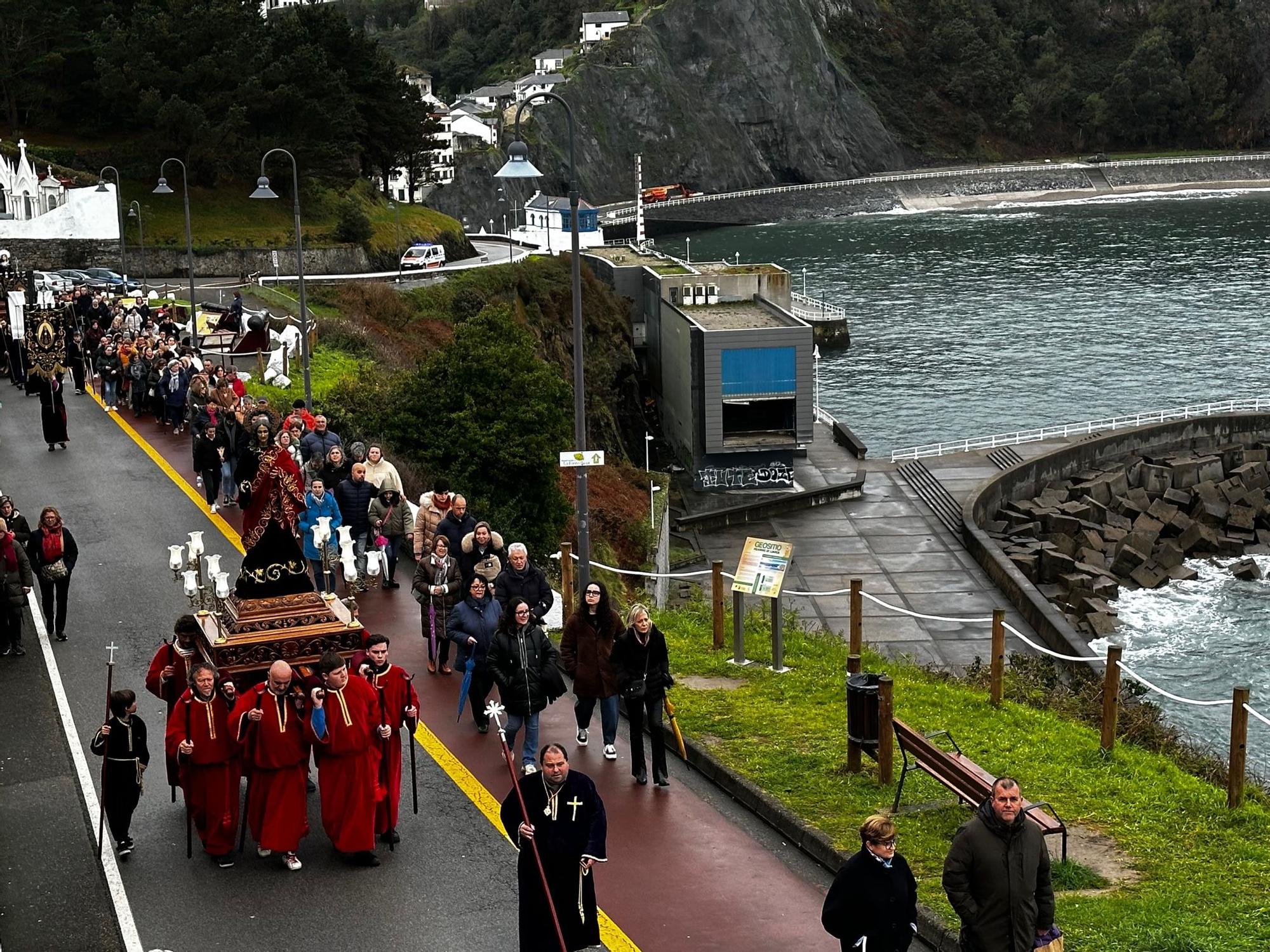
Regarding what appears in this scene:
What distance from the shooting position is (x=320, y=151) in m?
67.8

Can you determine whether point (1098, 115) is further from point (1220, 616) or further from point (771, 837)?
point (771, 837)

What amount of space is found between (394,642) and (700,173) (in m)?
156

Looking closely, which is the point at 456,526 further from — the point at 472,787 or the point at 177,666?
the point at 177,666

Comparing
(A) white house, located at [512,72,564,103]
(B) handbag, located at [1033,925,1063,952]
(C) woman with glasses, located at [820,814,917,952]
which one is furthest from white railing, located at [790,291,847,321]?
(A) white house, located at [512,72,564,103]

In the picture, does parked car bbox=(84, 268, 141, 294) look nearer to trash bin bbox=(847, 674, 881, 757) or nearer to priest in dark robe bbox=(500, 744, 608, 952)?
trash bin bbox=(847, 674, 881, 757)

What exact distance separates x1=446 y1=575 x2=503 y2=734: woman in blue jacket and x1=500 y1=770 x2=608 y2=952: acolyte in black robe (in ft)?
14.1

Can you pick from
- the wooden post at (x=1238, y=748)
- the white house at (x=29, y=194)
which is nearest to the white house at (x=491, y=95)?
the white house at (x=29, y=194)

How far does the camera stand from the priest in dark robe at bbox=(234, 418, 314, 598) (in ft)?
39.7

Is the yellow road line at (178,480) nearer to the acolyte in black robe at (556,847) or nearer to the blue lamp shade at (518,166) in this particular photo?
the blue lamp shade at (518,166)

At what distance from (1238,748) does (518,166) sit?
972 cm

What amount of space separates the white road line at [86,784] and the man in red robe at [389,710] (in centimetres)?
183

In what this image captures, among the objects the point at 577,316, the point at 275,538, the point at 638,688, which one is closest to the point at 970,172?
the point at 577,316

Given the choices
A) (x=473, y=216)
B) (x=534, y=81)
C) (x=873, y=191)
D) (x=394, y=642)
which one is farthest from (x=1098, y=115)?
(x=394, y=642)

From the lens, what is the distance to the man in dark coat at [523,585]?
1333 cm
